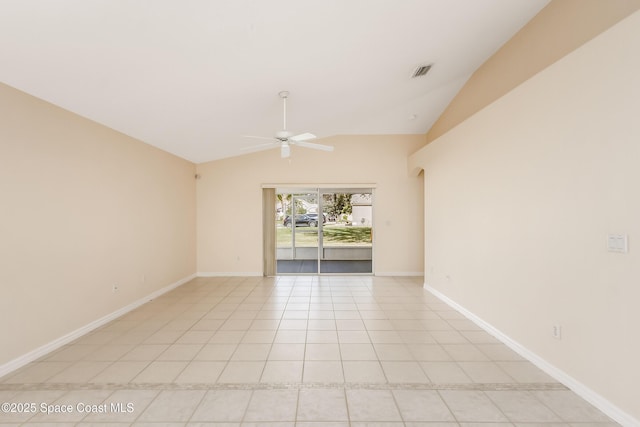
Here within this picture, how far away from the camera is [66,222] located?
3.16m

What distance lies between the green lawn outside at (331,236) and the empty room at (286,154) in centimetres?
311

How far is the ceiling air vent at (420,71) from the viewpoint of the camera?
3.69 metres

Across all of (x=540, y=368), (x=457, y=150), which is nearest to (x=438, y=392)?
(x=540, y=368)

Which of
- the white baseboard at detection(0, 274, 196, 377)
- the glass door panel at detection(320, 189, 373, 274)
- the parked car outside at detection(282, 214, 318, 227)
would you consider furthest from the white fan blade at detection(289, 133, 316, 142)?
the parked car outside at detection(282, 214, 318, 227)

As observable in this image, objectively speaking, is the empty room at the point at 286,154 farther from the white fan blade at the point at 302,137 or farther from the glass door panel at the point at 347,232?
the glass door panel at the point at 347,232

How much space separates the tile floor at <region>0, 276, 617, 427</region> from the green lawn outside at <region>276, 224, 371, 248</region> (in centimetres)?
401

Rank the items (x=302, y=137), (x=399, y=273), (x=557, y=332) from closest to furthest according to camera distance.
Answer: (x=557, y=332)
(x=302, y=137)
(x=399, y=273)

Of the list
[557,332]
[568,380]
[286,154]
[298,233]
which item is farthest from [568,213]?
[298,233]

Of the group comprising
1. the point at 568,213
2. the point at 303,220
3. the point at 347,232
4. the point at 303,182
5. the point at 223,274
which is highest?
the point at 303,182

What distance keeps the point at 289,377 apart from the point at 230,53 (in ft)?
9.49

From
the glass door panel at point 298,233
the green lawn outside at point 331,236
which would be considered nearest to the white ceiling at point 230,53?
the glass door panel at point 298,233

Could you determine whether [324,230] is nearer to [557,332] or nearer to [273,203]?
[273,203]

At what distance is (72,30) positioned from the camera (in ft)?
6.54

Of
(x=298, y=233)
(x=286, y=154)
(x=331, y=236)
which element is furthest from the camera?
(x=298, y=233)
